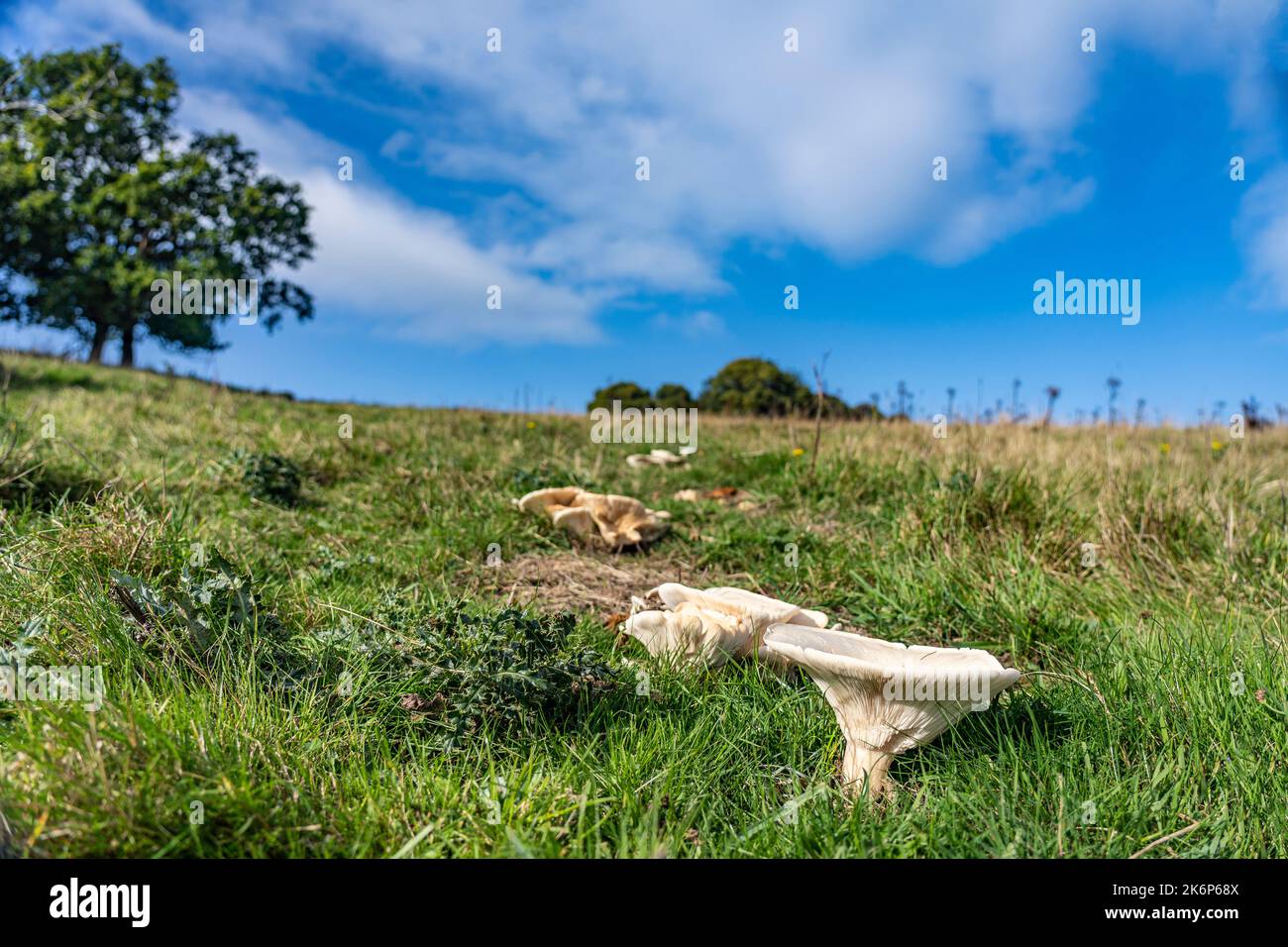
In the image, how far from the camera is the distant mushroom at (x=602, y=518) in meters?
4.99

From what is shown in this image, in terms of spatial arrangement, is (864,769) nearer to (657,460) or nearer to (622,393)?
(657,460)

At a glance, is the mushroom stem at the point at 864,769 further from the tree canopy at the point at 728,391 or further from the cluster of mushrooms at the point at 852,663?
the tree canopy at the point at 728,391

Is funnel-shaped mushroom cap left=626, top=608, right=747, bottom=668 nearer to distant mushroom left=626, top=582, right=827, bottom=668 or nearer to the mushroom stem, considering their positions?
distant mushroom left=626, top=582, right=827, bottom=668

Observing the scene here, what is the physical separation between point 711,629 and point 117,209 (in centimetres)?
A: 3462

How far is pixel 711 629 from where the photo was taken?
2990mm

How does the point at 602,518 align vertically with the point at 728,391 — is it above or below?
below

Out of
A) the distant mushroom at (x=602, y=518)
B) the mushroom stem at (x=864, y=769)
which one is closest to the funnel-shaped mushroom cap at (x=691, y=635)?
the mushroom stem at (x=864, y=769)

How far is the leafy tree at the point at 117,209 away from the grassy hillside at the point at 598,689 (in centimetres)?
2674


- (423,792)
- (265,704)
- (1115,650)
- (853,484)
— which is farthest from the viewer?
(853,484)

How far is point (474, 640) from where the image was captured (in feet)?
8.44

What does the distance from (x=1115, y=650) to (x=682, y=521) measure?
3.06 m
